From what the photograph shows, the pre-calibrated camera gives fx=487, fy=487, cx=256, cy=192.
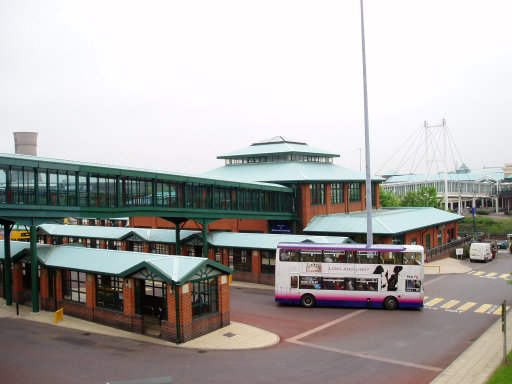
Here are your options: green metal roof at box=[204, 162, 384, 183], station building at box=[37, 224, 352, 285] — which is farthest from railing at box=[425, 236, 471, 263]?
station building at box=[37, 224, 352, 285]

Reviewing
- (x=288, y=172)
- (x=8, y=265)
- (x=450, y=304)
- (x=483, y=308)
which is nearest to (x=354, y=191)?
(x=288, y=172)

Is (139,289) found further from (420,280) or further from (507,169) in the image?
(507,169)

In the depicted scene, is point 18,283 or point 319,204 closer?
point 18,283

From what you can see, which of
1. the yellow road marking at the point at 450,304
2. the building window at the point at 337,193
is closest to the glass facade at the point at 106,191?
the building window at the point at 337,193

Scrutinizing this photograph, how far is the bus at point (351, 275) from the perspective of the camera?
29328 mm

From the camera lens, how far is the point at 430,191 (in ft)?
274

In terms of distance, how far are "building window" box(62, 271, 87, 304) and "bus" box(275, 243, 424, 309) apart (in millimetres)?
11700

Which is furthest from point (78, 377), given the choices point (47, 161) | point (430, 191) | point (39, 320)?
point (430, 191)

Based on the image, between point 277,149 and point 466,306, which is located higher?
point 277,149

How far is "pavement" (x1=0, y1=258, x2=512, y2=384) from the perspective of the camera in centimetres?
1841

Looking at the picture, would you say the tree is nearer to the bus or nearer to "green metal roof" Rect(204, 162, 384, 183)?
"green metal roof" Rect(204, 162, 384, 183)

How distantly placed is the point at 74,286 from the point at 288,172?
30.0m

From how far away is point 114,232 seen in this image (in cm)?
5231

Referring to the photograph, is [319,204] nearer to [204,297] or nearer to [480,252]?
[480,252]
